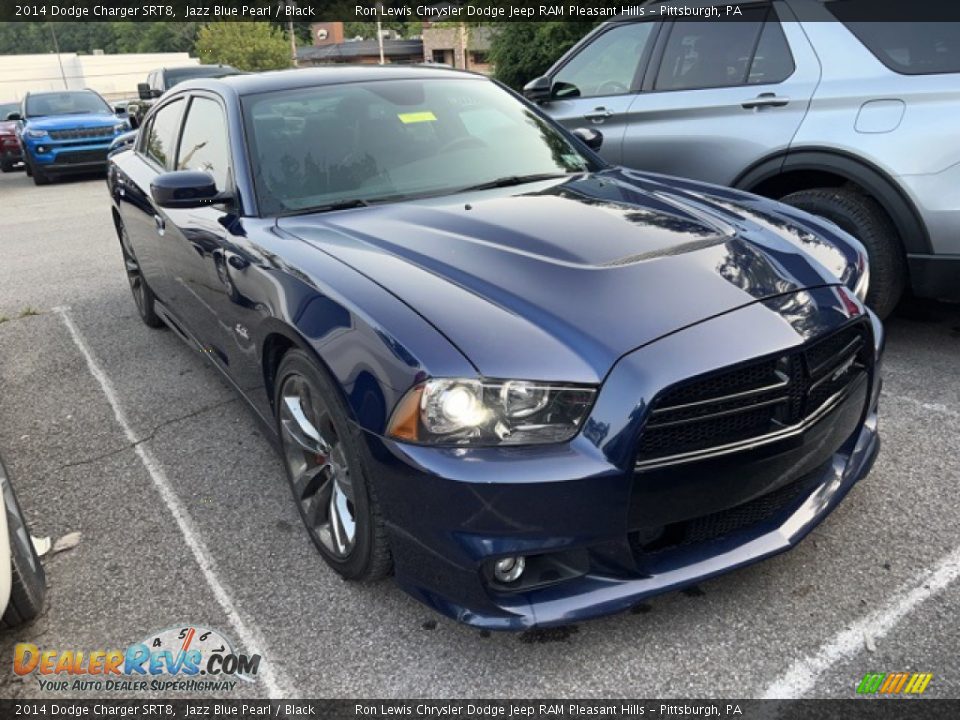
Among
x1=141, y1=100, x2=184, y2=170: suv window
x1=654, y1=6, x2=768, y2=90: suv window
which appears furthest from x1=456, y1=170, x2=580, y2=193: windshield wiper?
x1=141, y1=100, x2=184, y2=170: suv window

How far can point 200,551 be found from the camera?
2.80 meters

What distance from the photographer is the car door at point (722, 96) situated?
13.9 ft

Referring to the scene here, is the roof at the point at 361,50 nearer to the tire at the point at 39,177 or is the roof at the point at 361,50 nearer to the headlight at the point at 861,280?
the tire at the point at 39,177

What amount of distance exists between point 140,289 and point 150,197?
1317mm

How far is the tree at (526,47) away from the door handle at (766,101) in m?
16.4

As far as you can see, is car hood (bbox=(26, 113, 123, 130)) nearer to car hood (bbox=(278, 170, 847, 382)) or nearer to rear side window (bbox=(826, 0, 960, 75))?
car hood (bbox=(278, 170, 847, 382))

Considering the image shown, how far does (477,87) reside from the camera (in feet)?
12.6

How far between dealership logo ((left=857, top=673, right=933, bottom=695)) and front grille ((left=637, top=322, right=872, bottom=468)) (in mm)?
695

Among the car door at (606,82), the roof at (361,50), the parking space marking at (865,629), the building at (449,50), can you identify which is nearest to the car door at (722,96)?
the car door at (606,82)

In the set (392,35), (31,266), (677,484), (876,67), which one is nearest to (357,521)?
(677,484)

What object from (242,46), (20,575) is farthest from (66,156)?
(242,46)

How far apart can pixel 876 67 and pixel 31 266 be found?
7.39m

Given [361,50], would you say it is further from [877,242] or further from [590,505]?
[590,505]

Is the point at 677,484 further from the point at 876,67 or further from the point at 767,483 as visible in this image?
the point at 876,67
